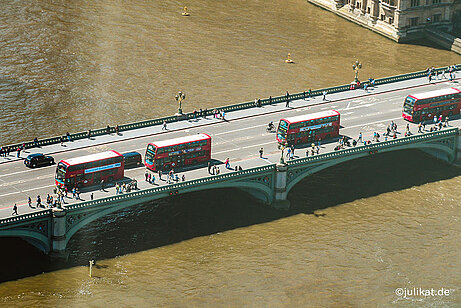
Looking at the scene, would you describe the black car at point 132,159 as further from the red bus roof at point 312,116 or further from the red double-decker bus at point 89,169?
the red bus roof at point 312,116

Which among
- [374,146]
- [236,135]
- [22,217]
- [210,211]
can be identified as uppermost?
[374,146]

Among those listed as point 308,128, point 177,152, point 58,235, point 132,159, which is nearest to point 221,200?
point 177,152

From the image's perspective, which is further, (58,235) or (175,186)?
(175,186)

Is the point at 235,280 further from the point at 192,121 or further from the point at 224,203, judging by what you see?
the point at 192,121

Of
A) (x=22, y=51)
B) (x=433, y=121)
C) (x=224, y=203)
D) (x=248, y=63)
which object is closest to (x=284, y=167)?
(x=224, y=203)

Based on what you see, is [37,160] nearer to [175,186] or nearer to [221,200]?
[175,186]

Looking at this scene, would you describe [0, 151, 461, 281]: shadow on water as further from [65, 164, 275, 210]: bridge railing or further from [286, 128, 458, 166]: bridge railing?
[65, 164, 275, 210]: bridge railing

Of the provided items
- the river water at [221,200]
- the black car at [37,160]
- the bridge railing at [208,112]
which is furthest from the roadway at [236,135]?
the river water at [221,200]

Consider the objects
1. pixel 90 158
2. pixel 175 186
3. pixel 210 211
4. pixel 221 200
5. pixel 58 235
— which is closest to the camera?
pixel 58 235
